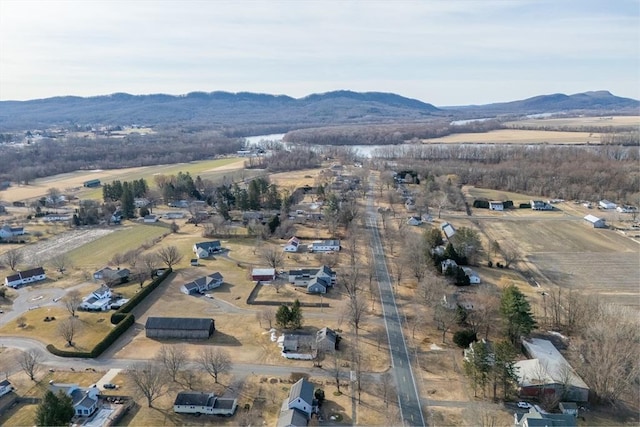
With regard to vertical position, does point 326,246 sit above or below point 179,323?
above

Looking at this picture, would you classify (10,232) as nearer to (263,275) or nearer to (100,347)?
(100,347)

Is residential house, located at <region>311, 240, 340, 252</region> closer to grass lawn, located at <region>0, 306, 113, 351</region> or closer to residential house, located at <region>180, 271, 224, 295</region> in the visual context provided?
residential house, located at <region>180, 271, 224, 295</region>

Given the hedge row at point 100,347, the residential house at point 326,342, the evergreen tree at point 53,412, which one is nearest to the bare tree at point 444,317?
the residential house at point 326,342

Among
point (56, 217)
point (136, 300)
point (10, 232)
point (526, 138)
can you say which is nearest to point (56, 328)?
point (136, 300)

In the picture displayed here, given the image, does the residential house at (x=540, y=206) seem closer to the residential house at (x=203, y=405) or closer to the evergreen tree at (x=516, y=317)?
the evergreen tree at (x=516, y=317)

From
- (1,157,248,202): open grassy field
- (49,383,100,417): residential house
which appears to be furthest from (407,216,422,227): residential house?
(1,157,248,202): open grassy field

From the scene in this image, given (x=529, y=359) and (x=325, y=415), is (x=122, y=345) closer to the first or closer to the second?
(x=325, y=415)

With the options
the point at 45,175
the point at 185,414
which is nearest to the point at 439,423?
the point at 185,414
